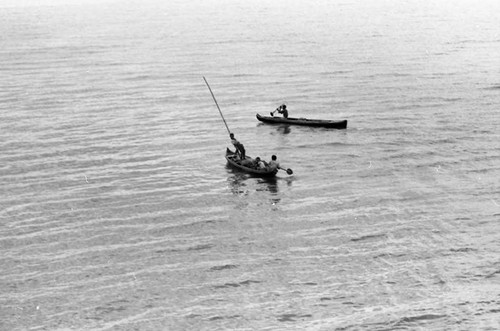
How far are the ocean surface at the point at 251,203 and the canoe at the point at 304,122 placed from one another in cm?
79

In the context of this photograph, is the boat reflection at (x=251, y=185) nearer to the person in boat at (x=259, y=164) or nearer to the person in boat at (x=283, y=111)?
the person in boat at (x=259, y=164)

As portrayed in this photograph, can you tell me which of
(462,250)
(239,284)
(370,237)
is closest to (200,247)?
(239,284)

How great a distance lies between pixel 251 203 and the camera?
46719 mm

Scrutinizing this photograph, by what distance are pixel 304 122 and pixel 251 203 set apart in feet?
67.2

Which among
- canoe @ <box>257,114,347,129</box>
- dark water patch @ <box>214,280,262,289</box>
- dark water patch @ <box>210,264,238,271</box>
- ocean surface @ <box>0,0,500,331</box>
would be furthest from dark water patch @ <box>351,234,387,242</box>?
canoe @ <box>257,114,347,129</box>

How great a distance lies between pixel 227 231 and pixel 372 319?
12448 millimetres

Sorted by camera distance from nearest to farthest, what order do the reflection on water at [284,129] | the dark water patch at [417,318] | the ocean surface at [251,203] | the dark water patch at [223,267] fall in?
1. the dark water patch at [417,318]
2. the ocean surface at [251,203]
3. the dark water patch at [223,267]
4. the reflection on water at [284,129]

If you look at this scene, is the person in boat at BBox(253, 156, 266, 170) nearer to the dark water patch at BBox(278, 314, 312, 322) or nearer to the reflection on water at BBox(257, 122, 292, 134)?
the reflection on water at BBox(257, 122, 292, 134)

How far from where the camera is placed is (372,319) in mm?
32656

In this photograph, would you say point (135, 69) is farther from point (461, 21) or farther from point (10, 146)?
point (461, 21)

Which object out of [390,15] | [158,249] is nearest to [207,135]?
[158,249]

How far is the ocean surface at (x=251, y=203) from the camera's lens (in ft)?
112

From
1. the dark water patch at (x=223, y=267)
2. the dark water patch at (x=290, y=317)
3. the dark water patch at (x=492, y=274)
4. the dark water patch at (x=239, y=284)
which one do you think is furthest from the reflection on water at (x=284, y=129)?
the dark water patch at (x=290, y=317)

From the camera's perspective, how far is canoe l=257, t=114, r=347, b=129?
63656 mm
